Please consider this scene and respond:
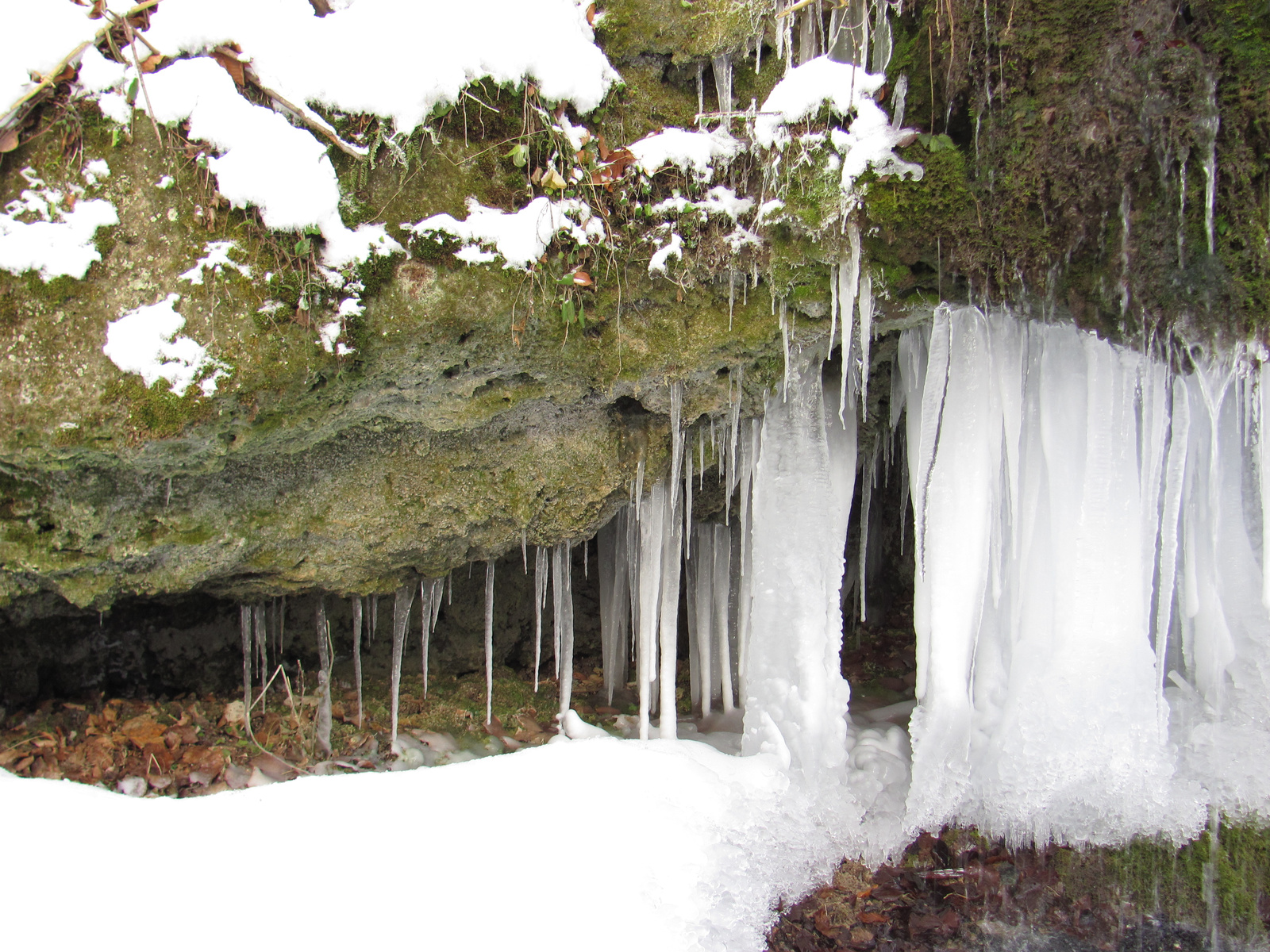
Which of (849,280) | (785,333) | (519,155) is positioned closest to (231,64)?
(519,155)

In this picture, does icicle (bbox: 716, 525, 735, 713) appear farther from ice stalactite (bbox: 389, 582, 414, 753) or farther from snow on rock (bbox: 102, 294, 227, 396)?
snow on rock (bbox: 102, 294, 227, 396)

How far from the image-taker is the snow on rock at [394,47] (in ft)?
9.55

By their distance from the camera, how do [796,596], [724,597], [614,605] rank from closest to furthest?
[796,596] → [724,597] → [614,605]

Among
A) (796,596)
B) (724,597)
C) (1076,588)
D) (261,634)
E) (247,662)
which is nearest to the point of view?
(1076,588)

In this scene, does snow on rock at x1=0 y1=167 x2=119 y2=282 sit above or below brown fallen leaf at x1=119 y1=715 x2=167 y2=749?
above

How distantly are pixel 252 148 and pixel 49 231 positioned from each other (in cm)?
83

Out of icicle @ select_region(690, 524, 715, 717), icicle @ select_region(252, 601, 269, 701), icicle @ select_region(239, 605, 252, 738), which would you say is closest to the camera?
icicle @ select_region(239, 605, 252, 738)

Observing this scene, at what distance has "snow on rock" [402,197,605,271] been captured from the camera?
3.16 meters

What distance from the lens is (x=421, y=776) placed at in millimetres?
3523

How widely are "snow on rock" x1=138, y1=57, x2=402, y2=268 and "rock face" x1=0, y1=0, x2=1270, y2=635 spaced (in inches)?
4.0

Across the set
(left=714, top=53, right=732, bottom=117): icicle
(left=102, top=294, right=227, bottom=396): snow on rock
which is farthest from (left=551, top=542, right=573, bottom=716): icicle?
(left=714, top=53, right=732, bottom=117): icicle

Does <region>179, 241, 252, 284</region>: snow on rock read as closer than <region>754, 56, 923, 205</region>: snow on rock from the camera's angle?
Yes

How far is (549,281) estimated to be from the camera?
3.27m

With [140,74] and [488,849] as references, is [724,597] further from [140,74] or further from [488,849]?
[140,74]
